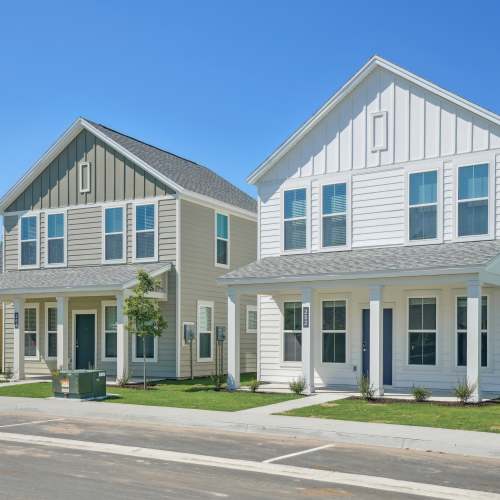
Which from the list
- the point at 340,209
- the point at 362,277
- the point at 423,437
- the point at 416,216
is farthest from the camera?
the point at 340,209

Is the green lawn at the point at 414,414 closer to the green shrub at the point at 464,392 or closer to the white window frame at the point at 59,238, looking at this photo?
the green shrub at the point at 464,392

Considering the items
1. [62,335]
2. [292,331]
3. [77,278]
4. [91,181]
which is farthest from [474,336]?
[91,181]

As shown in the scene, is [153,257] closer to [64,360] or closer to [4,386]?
[64,360]

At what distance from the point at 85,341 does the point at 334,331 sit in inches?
378

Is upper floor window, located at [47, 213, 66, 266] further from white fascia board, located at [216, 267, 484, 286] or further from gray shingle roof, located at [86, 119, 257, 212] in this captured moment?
white fascia board, located at [216, 267, 484, 286]

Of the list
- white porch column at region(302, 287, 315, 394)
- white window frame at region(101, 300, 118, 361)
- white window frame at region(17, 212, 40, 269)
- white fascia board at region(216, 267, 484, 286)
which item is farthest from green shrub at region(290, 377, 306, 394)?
white window frame at region(17, 212, 40, 269)

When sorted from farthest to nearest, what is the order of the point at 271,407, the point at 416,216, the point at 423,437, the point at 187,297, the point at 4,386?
the point at 187,297 → the point at 4,386 → the point at 416,216 → the point at 271,407 → the point at 423,437

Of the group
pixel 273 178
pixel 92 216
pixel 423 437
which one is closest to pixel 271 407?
pixel 423 437

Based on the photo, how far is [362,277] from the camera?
1859 centimetres

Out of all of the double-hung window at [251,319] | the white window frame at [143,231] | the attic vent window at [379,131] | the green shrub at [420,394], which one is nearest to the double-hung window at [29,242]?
the white window frame at [143,231]

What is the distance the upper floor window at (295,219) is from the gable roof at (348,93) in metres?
1.14

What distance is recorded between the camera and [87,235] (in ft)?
87.6

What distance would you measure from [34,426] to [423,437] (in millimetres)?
7555

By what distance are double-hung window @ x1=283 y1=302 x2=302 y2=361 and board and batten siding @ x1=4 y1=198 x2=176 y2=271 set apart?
457 cm
